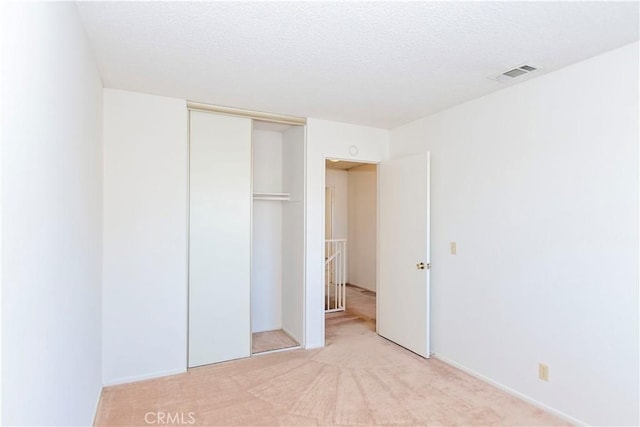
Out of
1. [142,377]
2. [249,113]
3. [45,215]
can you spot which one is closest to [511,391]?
[142,377]

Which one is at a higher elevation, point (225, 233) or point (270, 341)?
point (225, 233)

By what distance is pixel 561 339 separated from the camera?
2.48 metres

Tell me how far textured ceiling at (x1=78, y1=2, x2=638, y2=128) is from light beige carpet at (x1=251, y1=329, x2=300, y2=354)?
8.51 feet

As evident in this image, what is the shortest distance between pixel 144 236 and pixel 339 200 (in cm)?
486

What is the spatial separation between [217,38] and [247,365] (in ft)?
9.17

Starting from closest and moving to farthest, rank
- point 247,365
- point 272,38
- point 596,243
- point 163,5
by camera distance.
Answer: point 163,5 → point 272,38 → point 596,243 → point 247,365

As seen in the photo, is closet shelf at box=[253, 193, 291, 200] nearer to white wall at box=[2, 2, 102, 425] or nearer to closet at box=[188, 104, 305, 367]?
closet at box=[188, 104, 305, 367]

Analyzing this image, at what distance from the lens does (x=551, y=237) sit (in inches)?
101

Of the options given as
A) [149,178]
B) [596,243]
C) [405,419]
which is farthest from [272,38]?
[405,419]

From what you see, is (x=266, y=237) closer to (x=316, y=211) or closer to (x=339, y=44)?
(x=316, y=211)

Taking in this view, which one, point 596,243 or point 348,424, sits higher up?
point 596,243

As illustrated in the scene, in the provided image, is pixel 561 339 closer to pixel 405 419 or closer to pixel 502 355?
pixel 502 355

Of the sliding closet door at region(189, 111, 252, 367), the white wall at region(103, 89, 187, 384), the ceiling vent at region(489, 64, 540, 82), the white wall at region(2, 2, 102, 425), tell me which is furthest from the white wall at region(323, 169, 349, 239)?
the white wall at region(2, 2, 102, 425)

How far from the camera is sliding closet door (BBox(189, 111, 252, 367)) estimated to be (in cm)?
332
